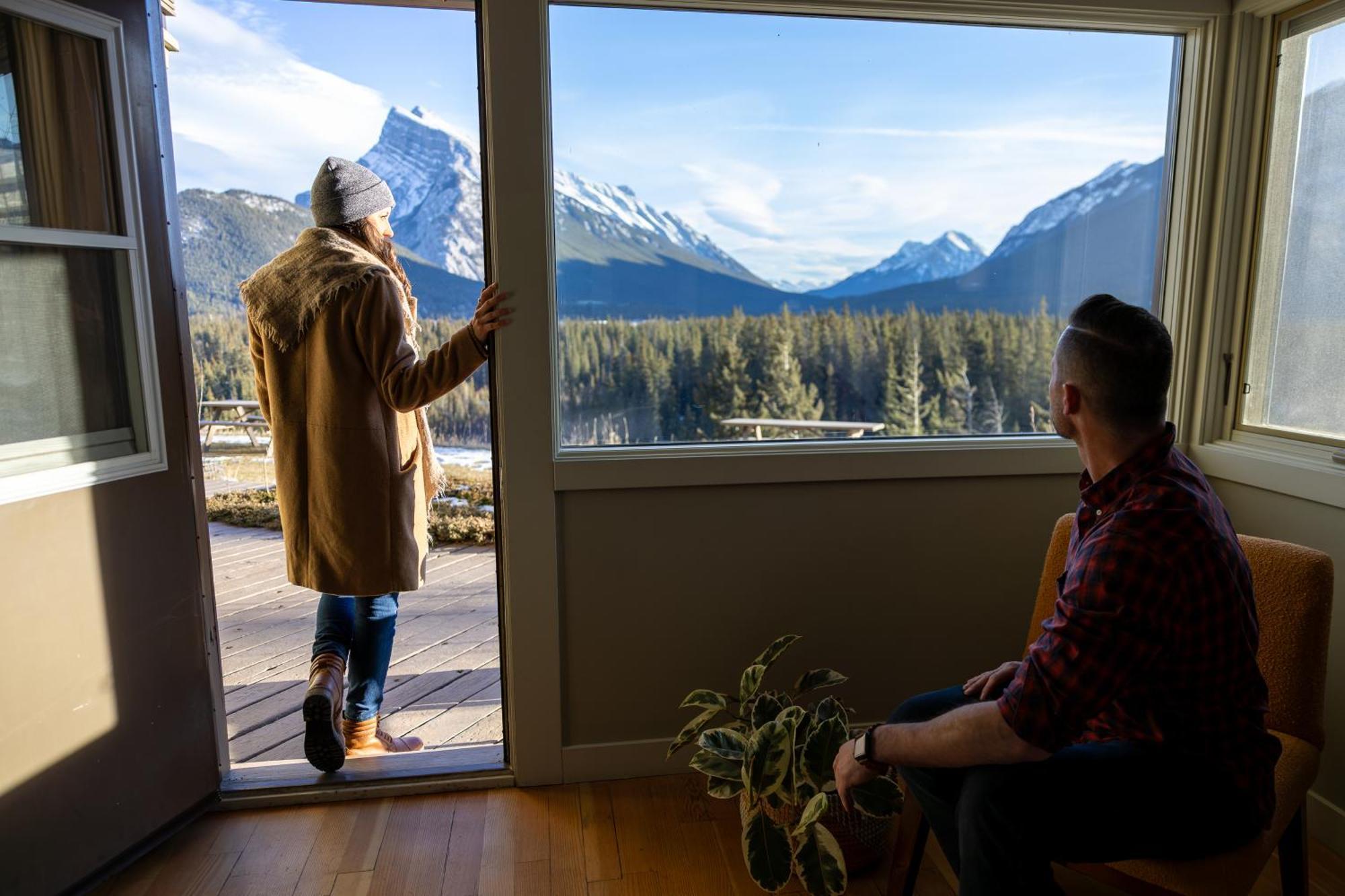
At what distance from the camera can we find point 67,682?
5.72ft

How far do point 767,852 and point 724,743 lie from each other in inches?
10.4

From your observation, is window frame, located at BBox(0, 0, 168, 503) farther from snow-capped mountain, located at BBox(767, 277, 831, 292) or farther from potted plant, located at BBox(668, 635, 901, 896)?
snow-capped mountain, located at BBox(767, 277, 831, 292)

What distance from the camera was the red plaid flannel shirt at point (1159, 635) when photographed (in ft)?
3.67

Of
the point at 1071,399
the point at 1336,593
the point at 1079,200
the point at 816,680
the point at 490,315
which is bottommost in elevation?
the point at 816,680

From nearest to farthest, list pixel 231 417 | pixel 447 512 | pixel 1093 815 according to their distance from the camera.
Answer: pixel 1093 815
pixel 231 417
pixel 447 512

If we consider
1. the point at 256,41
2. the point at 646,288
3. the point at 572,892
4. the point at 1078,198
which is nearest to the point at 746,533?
the point at 646,288

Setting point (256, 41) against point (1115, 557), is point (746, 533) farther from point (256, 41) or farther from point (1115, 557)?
point (256, 41)

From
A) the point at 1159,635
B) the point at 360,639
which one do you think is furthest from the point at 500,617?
the point at 1159,635

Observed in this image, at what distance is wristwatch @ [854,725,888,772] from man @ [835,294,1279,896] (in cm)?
2

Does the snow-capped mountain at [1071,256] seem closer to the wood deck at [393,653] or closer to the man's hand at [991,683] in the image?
the man's hand at [991,683]

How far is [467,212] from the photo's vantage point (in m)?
2.56

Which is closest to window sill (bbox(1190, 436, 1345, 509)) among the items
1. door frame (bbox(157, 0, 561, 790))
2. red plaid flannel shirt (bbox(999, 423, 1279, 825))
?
red plaid flannel shirt (bbox(999, 423, 1279, 825))

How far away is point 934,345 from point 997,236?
352mm

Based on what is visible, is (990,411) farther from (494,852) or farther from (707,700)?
(494,852)
